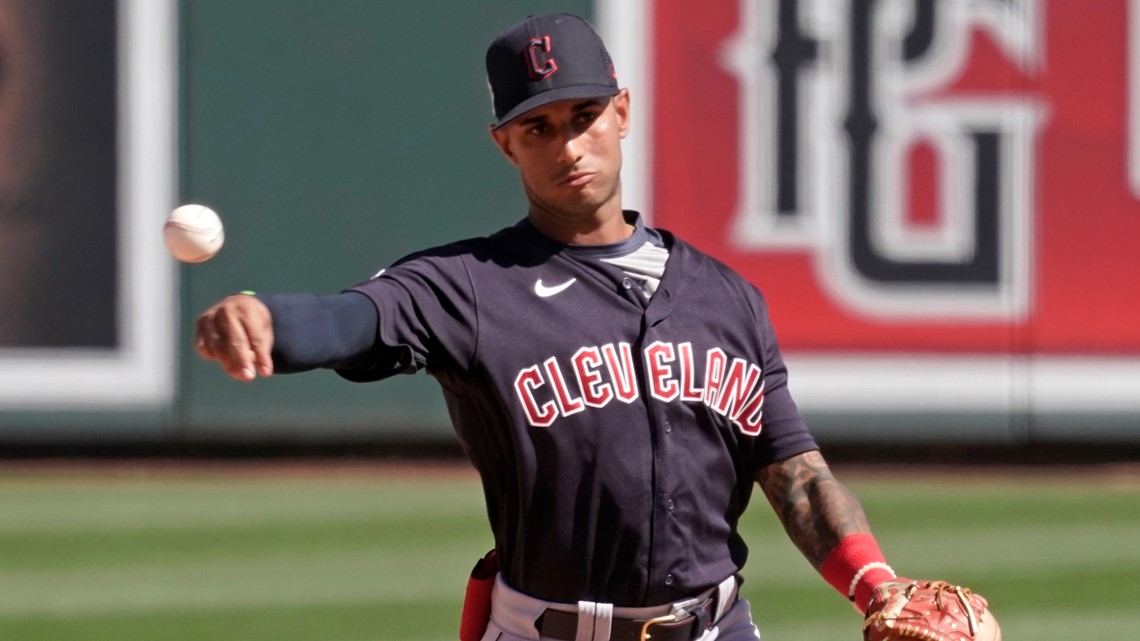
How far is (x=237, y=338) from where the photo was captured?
2.37m

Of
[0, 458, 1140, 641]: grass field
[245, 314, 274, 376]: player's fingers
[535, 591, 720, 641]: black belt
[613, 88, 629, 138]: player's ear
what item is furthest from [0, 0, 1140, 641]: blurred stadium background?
[245, 314, 274, 376]: player's fingers

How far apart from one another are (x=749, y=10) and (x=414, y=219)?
2.12 m

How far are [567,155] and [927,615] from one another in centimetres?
99

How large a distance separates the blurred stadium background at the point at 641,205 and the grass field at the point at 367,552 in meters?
0.12

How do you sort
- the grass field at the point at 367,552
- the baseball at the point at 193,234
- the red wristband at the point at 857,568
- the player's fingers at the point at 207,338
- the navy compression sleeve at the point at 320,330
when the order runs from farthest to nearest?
the grass field at the point at 367,552 < the baseball at the point at 193,234 < the red wristband at the point at 857,568 < the navy compression sleeve at the point at 320,330 < the player's fingers at the point at 207,338

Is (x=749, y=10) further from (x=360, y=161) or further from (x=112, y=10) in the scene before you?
(x=112, y=10)

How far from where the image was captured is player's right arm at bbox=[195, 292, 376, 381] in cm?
236

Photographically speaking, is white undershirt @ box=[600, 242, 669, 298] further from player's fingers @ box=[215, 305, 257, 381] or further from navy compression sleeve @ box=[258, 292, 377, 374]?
player's fingers @ box=[215, 305, 257, 381]

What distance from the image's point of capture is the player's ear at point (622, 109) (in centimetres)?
314

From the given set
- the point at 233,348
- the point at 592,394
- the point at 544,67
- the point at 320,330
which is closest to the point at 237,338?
the point at 233,348

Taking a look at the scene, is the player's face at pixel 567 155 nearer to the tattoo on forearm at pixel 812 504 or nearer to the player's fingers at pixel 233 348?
the tattoo on forearm at pixel 812 504

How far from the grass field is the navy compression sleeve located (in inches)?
128

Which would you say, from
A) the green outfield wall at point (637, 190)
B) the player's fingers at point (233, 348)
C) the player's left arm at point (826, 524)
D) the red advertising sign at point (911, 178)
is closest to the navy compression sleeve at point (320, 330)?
the player's fingers at point (233, 348)

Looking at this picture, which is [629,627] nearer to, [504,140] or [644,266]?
[644,266]
